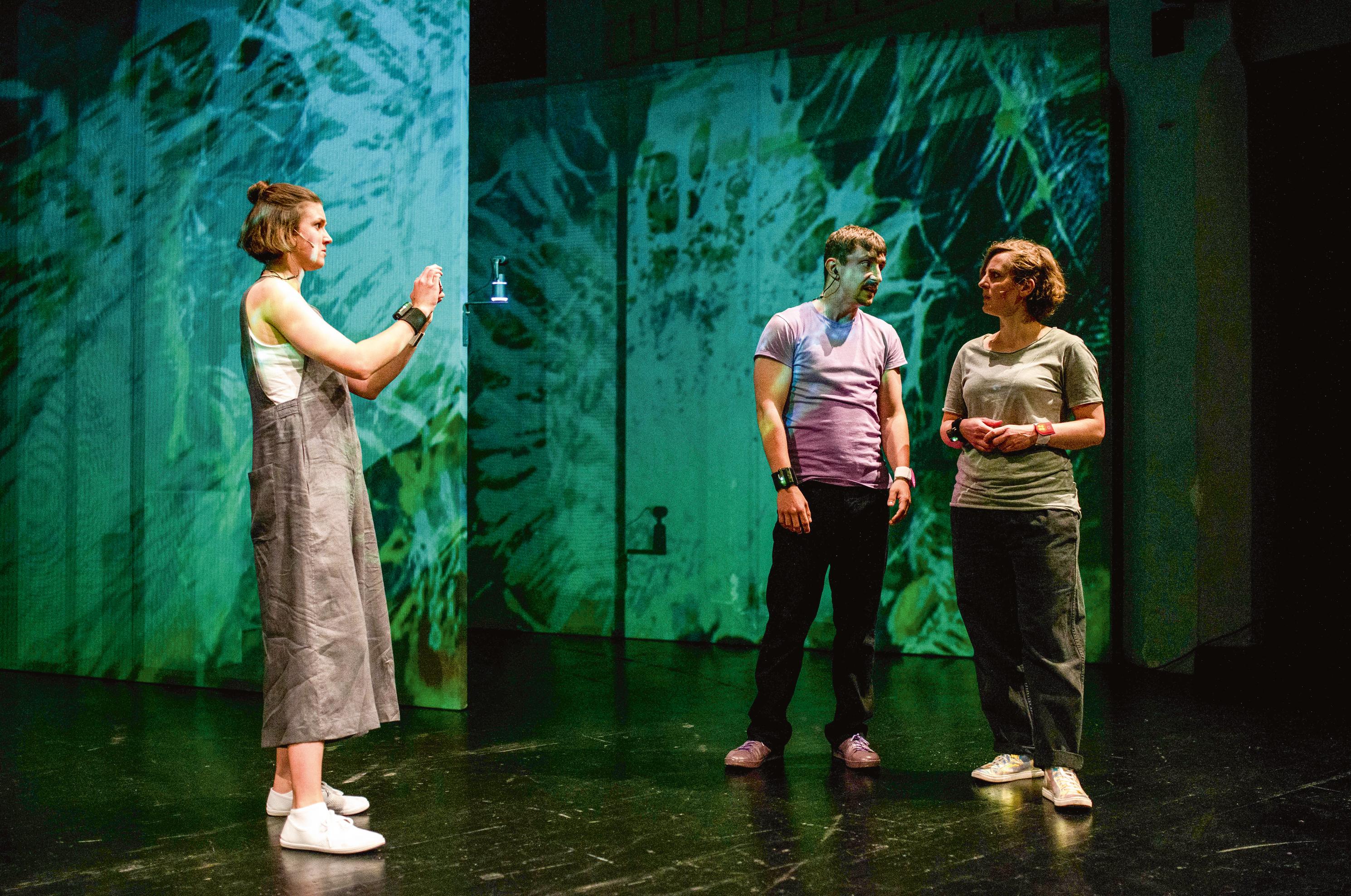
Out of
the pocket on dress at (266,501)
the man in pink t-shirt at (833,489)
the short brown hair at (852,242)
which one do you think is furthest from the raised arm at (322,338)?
the short brown hair at (852,242)

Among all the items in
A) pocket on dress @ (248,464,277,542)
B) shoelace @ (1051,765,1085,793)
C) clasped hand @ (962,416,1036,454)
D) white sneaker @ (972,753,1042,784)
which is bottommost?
white sneaker @ (972,753,1042,784)

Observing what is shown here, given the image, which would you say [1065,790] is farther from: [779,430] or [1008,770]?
[779,430]

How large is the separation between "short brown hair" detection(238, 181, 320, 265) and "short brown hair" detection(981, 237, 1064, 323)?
1.63 meters

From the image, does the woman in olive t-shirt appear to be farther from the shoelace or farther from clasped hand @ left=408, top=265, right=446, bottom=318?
clasped hand @ left=408, top=265, right=446, bottom=318

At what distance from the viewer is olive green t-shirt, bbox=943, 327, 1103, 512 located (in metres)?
2.81

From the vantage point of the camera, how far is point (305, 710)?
2381 millimetres

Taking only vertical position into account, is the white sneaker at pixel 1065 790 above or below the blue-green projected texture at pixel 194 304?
below

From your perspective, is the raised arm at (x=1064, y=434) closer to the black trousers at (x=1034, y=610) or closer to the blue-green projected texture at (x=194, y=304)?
the black trousers at (x=1034, y=610)

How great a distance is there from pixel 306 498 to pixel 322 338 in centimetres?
33

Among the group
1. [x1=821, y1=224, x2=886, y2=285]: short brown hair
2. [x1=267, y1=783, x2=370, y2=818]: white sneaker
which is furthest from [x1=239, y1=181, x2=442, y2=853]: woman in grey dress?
[x1=821, y1=224, x2=886, y2=285]: short brown hair

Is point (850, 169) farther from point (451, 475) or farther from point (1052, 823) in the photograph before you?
point (1052, 823)

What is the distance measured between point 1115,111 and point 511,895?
13.8 ft

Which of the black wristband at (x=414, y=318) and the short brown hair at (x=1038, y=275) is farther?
the short brown hair at (x=1038, y=275)

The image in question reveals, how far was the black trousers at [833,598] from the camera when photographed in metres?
3.09
